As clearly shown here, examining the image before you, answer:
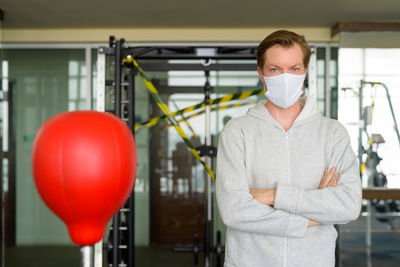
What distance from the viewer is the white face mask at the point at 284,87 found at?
138 centimetres

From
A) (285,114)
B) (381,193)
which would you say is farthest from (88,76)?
(285,114)

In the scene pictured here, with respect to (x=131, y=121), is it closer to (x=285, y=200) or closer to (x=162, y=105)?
(x=162, y=105)

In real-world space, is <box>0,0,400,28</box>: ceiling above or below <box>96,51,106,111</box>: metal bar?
above

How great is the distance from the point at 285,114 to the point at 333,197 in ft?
1.05

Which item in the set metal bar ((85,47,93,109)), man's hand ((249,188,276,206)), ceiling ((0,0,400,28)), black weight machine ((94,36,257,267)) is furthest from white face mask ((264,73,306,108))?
metal bar ((85,47,93,109))

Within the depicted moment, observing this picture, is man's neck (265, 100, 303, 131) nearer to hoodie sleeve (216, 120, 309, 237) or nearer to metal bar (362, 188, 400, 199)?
hoodie sleeve (216, 120, 309, 237)

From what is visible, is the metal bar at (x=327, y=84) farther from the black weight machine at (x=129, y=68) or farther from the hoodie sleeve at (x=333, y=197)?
the hoodie sleeve at (x=333, y=197)

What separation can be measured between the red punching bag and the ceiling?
297 centimetres

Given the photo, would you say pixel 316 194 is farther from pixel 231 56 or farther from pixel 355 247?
pixel 355 247

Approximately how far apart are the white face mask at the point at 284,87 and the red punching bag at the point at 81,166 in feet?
2.53

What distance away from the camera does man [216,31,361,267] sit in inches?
52.6

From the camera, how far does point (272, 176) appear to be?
4.58 feet

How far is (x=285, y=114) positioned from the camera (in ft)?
4.89

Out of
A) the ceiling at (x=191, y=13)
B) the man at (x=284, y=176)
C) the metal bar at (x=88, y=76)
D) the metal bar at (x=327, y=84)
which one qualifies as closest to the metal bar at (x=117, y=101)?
the ceiling at (x=191, y=13)
